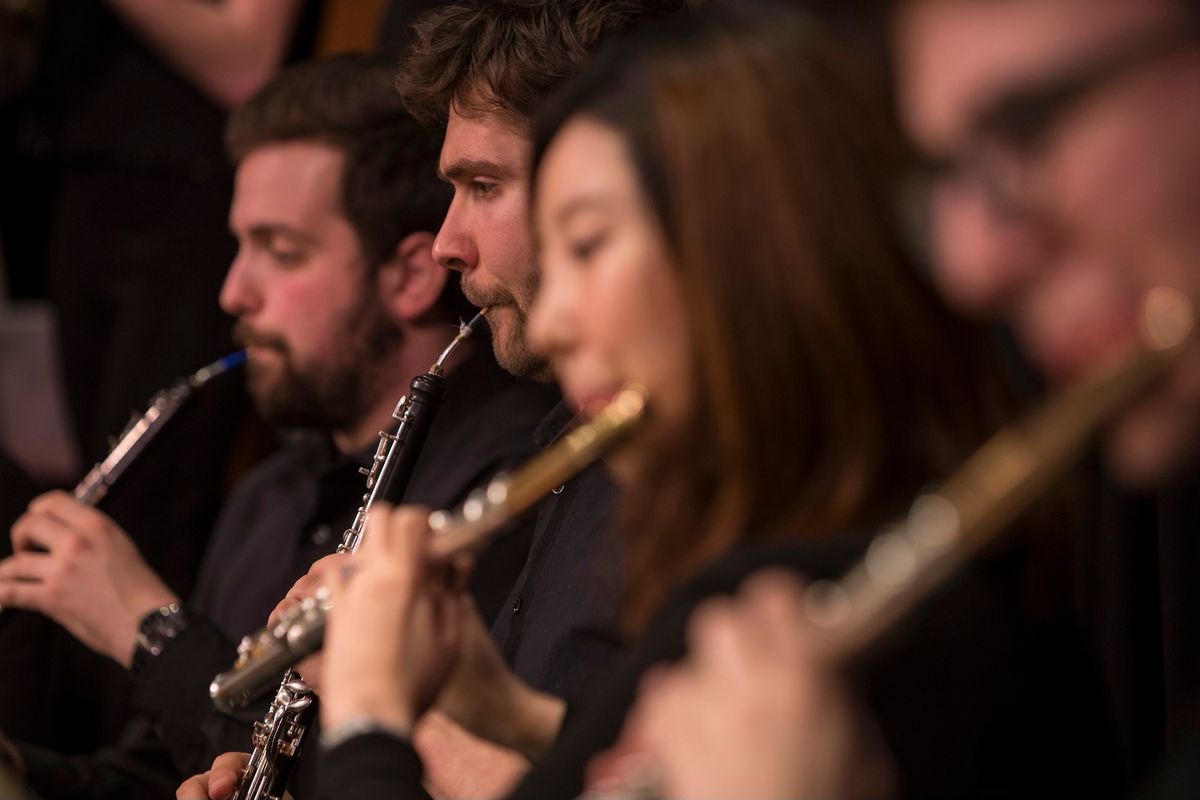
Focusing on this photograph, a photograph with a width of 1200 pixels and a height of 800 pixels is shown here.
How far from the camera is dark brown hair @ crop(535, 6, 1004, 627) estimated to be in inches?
40.7

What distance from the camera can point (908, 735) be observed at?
942 millimetres

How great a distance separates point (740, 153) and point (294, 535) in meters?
1.45

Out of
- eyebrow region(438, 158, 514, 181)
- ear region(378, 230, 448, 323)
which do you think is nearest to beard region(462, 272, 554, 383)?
eyebrow region(438, 158, 514, 181)

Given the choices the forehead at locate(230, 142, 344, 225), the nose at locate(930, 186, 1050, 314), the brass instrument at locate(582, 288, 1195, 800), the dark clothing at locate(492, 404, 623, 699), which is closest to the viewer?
the brass instrument at locate(582, 288, 1195, 800)

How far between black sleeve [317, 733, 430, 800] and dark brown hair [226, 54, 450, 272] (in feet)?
4.26

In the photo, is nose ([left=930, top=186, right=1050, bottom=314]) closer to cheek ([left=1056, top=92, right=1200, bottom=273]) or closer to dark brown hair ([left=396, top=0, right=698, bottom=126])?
cheek ([left=1056, top=92, right=1200, bottom=273])

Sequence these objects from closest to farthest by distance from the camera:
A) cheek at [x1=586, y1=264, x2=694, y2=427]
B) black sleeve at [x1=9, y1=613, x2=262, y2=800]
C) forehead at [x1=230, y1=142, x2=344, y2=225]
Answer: cheek at [x1=586, y1=264, x2=694, y2=427]
black sleeve at [x1=9, y1=613, x2=262, y2=800]
forehead at [x1=230, y1=142, x2=344, y2=225]

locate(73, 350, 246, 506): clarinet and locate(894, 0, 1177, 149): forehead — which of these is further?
locate(73, 350, 246, 506): clarinet

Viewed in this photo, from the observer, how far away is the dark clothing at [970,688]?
0.94 meters

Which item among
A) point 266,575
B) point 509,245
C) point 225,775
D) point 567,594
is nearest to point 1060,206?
point 567,594

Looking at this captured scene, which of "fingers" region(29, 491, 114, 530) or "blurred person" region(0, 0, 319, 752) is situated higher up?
"blurred person" region(0, 0, 319, 752)

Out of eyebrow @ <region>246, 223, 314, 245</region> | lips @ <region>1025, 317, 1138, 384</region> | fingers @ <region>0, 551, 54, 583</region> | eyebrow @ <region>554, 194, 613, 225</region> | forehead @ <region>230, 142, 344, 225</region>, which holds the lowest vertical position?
lips @ <region>1025, 317, 1138, 384</region>

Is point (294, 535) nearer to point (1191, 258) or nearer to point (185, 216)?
point (185, 216)

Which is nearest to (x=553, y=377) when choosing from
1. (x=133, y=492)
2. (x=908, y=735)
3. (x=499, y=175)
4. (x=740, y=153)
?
(x=499, y=175)
